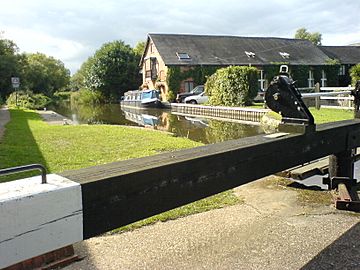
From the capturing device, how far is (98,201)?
1.71 meters

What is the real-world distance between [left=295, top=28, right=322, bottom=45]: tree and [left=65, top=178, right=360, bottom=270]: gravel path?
81.4m

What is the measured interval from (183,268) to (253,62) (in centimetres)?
3642

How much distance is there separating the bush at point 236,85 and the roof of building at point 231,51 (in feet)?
36.7

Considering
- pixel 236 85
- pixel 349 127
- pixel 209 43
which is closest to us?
pixel 349 127

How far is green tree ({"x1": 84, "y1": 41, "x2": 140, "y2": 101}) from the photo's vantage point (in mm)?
47653

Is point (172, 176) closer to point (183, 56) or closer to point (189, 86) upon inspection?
point (189, 86)

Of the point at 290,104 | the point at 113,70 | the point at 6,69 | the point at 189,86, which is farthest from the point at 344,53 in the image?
the point at 290,104

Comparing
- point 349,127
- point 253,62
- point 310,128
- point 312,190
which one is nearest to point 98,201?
point 310,128

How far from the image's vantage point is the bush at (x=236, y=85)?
2372 cm

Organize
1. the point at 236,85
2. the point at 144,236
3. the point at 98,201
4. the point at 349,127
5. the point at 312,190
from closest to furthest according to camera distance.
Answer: the point at 98,201, the point at 144,236, the point at 349,127, the point at 312,190, the point at 236,85

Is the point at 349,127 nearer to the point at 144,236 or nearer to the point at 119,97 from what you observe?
the point at 144,236

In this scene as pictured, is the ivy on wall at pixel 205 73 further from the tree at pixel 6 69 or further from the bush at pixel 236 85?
the tree at pixel 6 69

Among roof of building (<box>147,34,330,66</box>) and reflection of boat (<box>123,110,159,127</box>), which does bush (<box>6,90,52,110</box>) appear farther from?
roof of building (<box>147,34,330,66</box>)

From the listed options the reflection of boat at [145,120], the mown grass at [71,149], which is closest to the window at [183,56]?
the reflection of boat at [145,120]
